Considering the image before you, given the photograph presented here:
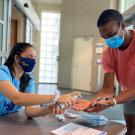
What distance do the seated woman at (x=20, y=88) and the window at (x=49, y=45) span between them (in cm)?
935

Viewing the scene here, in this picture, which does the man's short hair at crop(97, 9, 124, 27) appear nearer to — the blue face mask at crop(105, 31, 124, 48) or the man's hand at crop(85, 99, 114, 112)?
the blue face mask at crop(105, 31, 124, 48)

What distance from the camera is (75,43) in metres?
9.62

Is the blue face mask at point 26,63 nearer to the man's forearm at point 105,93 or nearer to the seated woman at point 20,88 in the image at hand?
the seated woman at point 20,88

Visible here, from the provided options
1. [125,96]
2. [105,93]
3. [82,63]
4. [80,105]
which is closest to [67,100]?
[80,105]

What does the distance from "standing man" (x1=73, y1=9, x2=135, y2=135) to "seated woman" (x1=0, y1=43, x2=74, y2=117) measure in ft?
0.72

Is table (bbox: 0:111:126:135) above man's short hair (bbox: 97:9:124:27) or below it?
below

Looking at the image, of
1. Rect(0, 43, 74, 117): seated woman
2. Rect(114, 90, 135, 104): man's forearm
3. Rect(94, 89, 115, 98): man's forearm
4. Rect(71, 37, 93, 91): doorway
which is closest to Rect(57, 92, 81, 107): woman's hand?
Rect(0, 43, 74, 117): seated woman

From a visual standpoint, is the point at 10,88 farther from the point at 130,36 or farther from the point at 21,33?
the point at 21,33

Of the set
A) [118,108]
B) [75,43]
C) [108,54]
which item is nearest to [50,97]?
[108,54]

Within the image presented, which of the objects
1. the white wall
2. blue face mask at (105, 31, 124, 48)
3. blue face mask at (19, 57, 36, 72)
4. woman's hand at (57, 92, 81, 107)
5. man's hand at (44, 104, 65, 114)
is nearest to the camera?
woman's hand at (57, 92, 81, 107)

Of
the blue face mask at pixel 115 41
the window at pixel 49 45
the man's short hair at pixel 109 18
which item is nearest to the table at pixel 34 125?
the blue face mask at pixel 115 41

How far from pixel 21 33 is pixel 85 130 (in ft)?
19.5

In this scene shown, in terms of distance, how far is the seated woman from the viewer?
5.31 feet

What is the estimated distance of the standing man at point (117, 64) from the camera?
1.78 meters
